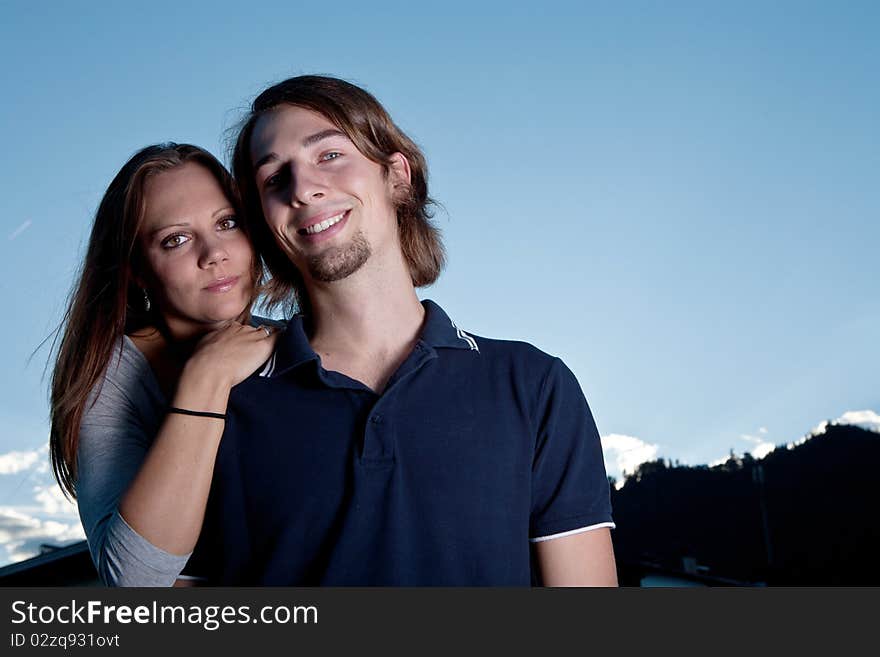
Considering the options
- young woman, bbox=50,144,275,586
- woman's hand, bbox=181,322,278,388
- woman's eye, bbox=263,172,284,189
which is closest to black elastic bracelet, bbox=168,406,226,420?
young woman, bbox=50,144,275,586

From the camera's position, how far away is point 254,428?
2572mm

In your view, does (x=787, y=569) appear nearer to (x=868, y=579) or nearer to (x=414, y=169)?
(x=868, y=579)

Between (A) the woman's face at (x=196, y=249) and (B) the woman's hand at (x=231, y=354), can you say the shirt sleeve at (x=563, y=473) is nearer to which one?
(B) the woman's hand at (x=231, y=354)

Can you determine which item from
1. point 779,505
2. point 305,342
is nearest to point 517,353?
point 305,342

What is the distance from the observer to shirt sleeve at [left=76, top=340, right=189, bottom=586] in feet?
7.80

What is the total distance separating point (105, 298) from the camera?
3.16m

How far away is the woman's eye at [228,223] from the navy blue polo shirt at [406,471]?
1.89 feet

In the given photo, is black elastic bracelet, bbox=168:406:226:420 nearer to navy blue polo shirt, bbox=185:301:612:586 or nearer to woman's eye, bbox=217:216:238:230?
navy blue polo shirt, bbox=185:301:612:586

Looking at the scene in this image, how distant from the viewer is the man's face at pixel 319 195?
2678 millimetres

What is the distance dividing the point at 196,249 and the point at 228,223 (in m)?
0.16

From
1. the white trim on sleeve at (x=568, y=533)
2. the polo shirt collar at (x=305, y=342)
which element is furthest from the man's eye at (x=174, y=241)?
the white trim on sleeve at (x=568, y=533)

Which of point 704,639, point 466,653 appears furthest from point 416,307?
point 704,639

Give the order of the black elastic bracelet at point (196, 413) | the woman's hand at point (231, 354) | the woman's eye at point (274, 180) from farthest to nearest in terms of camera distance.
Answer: the woman's eye at point (274, 180) → the woman's hand at point (231, 354) → the black elastic bracelet at point (196, 413)

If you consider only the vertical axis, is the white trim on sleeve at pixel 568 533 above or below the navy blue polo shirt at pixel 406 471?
below
